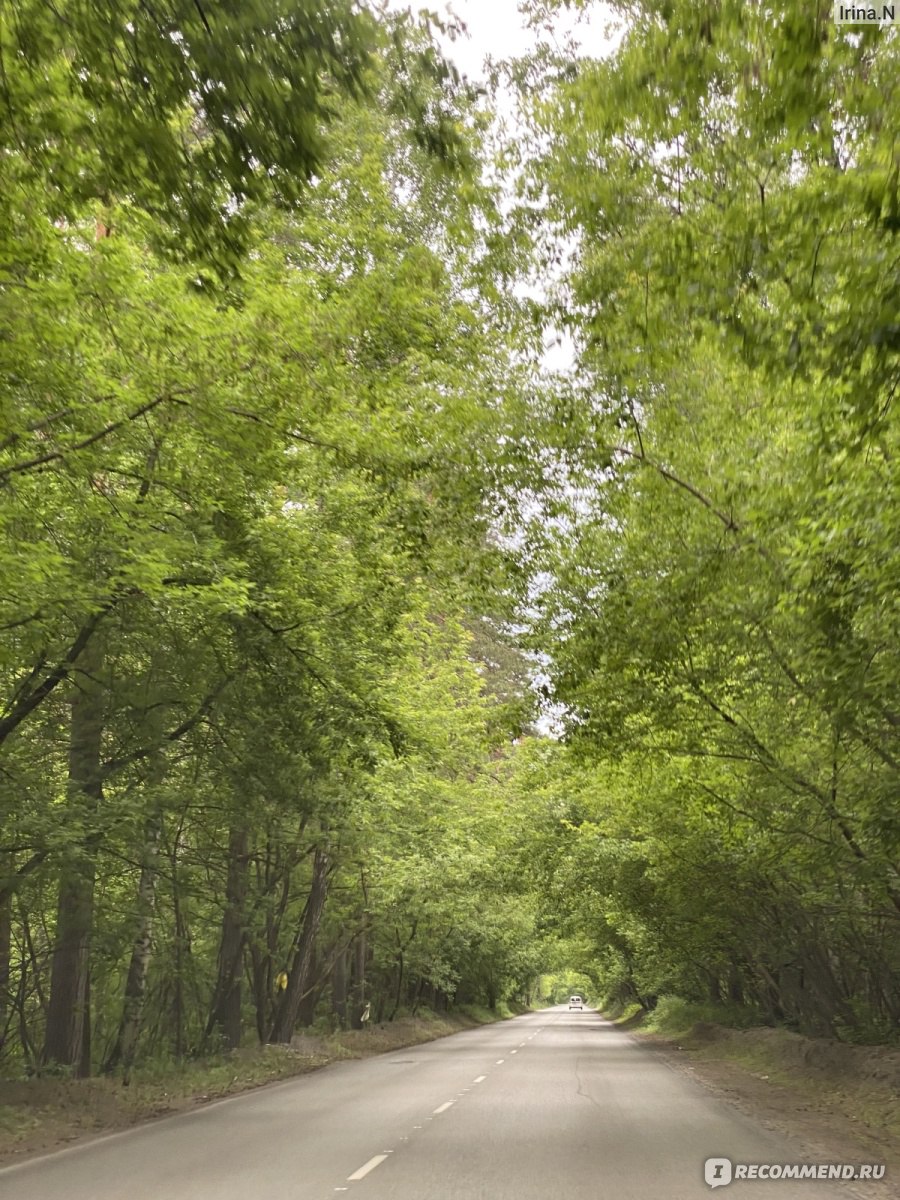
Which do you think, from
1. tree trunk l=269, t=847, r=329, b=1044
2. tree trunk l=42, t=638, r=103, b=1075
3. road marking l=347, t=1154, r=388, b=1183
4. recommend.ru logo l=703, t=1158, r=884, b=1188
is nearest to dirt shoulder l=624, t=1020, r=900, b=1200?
recommend.ru logo l=703, t=1158, r=884, b=1188

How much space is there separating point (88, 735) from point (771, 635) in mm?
10240

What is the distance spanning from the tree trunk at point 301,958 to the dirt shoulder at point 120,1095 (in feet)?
2.14

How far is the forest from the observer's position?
5.71m

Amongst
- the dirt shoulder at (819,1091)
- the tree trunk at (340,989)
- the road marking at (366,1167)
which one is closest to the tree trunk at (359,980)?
the tree trunk at (340,989)

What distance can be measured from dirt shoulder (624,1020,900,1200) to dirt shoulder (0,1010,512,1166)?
27.3 feet

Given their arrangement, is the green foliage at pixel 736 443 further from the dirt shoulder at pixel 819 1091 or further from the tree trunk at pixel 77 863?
A: the tree trunk at pixel 77 863

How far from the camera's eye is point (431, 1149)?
35.6 feet

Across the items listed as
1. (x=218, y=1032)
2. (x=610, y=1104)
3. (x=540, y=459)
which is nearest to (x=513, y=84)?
(x=540, y=459)

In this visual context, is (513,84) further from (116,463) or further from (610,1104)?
(610,1104)

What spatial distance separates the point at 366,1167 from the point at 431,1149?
49.5 inches

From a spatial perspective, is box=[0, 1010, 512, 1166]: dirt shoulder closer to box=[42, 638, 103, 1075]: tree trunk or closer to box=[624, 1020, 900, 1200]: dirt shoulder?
box=[42, 638, 103, 1075]: tree trunk

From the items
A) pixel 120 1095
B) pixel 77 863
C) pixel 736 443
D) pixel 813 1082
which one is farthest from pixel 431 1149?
pixel 813 1082

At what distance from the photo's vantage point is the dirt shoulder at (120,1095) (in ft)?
40.2

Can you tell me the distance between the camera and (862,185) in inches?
219
